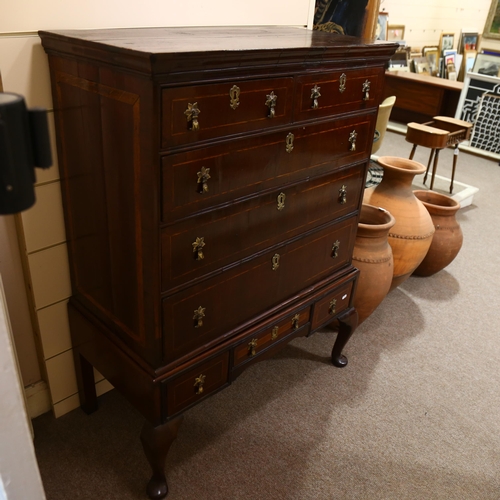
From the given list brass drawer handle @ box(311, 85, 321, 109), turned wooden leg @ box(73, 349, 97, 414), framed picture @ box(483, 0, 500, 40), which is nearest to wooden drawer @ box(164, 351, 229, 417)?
turned wooden leg @ box(73, 349, 97, 414)

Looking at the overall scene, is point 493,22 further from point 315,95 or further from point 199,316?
point 199,316

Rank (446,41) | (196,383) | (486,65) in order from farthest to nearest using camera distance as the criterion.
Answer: (446,41)
(486,65)
(196,383)

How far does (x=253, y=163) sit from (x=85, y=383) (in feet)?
3.45

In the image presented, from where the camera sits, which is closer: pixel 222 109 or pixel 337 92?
pixel 222 109

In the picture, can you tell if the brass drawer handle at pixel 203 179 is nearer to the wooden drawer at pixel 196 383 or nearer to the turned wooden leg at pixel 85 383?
the wooden drawer at pixel 196 383

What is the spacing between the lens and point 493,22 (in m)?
7.65

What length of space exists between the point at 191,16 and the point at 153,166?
76 cm

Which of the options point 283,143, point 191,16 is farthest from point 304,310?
point 191,16

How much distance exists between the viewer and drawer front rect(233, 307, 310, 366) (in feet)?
5.37

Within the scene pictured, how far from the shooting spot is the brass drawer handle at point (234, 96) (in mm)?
1199

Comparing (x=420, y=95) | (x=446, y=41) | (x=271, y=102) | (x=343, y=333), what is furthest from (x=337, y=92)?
(x=446, y=41)

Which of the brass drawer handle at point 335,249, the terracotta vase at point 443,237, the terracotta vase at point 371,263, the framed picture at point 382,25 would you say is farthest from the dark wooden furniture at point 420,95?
the brass drawer handle at point 335,249

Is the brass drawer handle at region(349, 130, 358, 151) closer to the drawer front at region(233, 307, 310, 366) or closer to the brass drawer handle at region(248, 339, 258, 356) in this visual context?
the drawer front at region(233, 307, 310, 366)

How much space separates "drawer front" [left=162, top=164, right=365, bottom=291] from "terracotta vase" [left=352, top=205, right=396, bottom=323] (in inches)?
18.0
